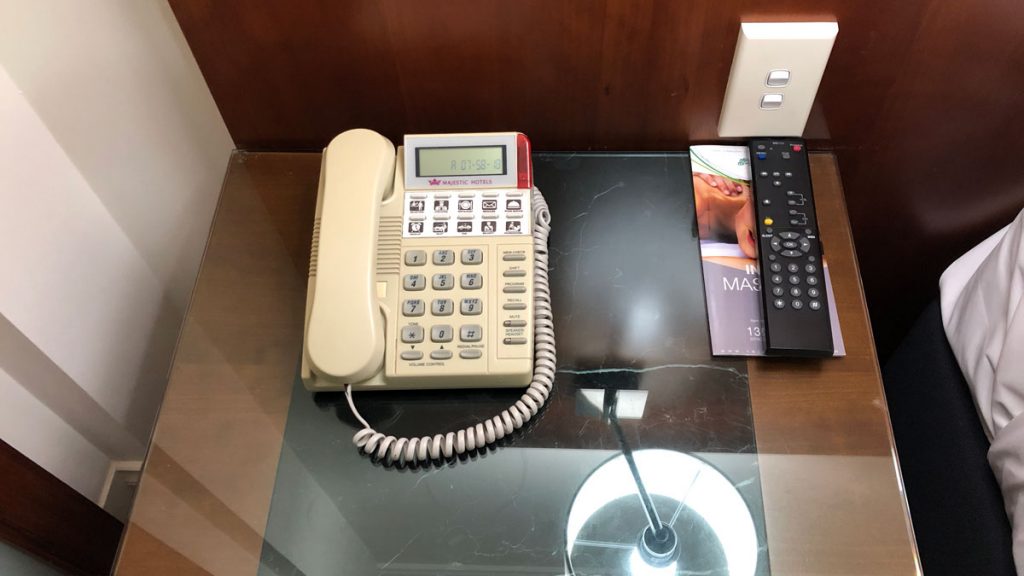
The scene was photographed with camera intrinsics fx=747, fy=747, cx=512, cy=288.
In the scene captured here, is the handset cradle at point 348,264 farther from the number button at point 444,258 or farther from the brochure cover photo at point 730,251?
the brochure cover photo at point 730,251

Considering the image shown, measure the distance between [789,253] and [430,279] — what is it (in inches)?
12.9

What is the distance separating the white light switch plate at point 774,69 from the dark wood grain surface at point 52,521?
2.41ft

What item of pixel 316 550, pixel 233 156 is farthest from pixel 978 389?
pixel 233 156

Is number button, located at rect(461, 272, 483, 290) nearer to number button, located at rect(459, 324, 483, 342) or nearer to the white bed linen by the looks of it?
number button, located at rect(459, 324, 483, 342)

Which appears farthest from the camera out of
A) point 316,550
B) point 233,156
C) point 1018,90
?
point 233,156

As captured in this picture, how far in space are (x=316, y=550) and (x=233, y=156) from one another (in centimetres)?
45

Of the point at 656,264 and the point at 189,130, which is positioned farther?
the point at 189,130

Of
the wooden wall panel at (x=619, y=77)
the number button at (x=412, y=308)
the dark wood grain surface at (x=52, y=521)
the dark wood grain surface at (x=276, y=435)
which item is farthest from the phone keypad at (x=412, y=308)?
the dark wood grain surface at (x=52, y=521)

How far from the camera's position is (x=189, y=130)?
843 mm

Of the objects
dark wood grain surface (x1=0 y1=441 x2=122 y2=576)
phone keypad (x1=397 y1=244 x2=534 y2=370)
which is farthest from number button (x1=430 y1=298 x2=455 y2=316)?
dark wood grain surface (x1=0 y1=441 x2=122 y2=576)

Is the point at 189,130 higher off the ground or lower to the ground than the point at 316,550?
higher

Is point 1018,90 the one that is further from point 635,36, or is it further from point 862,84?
point 635,36

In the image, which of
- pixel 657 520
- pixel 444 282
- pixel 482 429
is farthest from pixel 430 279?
pixel 657 520

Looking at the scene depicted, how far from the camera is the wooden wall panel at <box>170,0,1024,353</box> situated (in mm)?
667
